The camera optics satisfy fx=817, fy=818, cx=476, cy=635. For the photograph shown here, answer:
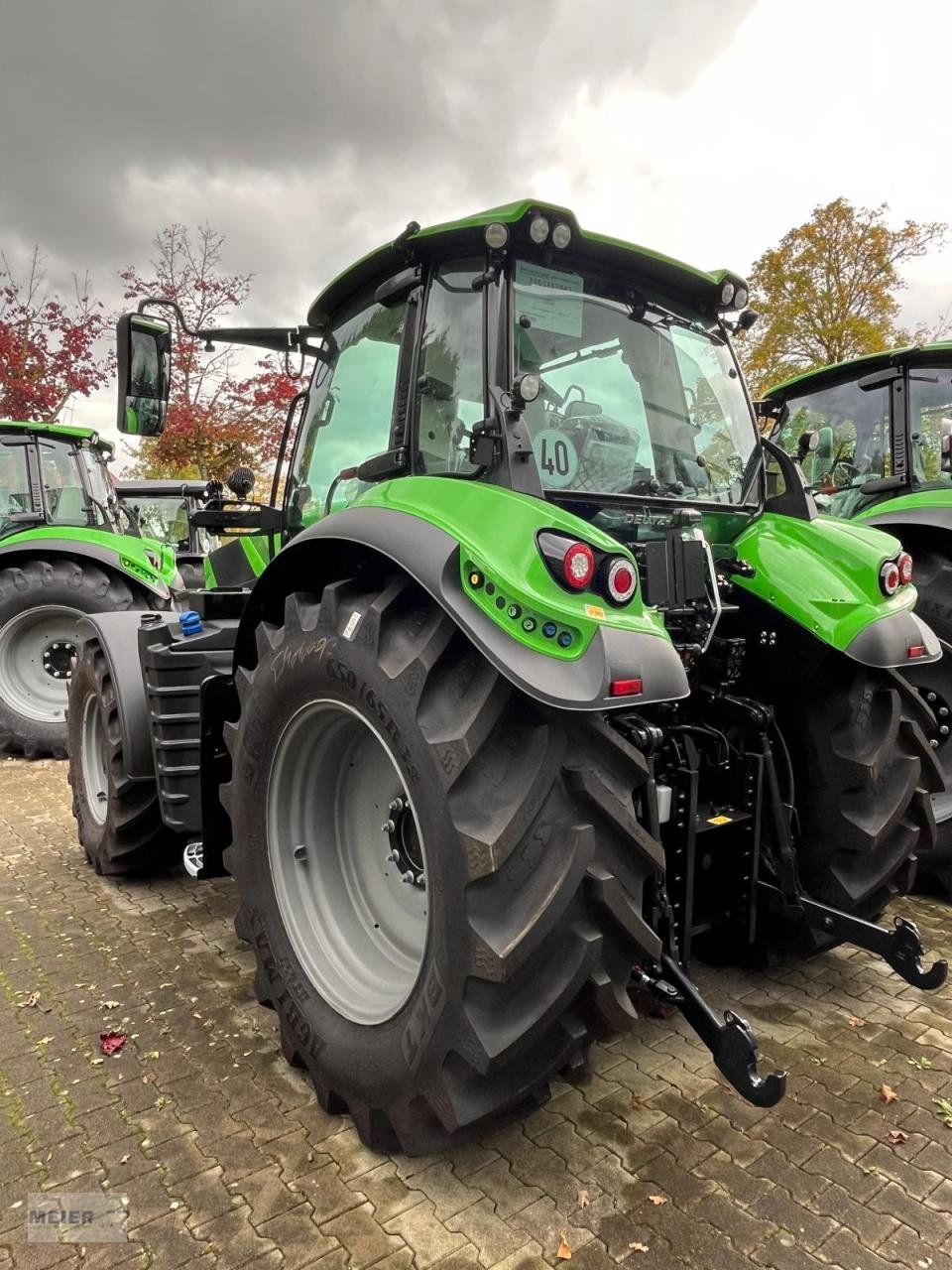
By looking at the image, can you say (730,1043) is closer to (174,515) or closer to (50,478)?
(50,478)

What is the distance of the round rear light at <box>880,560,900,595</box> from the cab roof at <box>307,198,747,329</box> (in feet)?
3.62

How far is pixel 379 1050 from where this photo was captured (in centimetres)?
207

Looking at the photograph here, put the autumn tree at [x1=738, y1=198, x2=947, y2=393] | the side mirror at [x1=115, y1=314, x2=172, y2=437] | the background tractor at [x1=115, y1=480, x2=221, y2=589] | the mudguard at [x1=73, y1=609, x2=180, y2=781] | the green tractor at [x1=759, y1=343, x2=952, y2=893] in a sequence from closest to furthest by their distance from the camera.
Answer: the side mirror at [x1=115, y1=314, x2=172, y2=437]
the mudguard at [x1=73, y1=609, x2=180, y2=781]
the green tractor at [x1=759, y1=343, x2=952, y2=893]
the background tractor at [x1=115, y1=480, x2=221, y2=589]
the autumn tree at [x1=738, y1=198, x2=947, y2=393]

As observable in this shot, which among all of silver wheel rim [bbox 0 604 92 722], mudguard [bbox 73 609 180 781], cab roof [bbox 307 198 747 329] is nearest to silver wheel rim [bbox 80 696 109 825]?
mudguard [bbox 73 609 180 781]

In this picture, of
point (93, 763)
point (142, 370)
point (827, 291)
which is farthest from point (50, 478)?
point (827, 291)

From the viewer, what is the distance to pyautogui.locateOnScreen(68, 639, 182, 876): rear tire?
3.84 m

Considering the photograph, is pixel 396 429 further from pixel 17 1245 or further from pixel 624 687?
pixel 17 1245

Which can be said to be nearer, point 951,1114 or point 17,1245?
point 17,1245

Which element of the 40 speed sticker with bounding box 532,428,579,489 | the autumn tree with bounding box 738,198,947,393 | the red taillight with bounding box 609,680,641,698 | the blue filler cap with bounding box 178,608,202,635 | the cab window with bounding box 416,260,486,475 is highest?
the autumn tree with bounding box 738,198,947,393

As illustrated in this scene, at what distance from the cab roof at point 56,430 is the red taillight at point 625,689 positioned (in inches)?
290

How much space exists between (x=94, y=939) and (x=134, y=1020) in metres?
0.75

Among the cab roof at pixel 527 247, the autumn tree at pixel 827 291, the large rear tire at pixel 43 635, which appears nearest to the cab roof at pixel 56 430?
the large rear tire at pixel 43 635

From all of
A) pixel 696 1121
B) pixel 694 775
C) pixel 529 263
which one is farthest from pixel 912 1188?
pixel 529 263

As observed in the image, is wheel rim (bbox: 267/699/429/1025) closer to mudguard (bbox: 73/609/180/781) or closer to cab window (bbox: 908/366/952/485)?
mudguard (bbox: 73/609/180/781)
